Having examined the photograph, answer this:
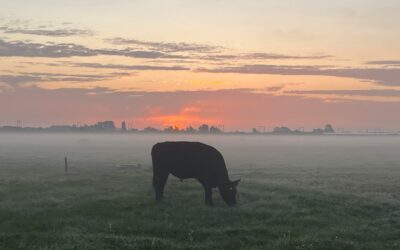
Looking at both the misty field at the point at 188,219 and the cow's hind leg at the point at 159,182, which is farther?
the cow's hind leg at the point at 159,182

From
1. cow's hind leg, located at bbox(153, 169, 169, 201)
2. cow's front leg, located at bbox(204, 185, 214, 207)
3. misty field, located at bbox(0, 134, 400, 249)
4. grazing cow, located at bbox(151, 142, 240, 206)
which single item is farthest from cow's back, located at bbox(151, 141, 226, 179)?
misty field, located at bbox(0, 134, 400, 249)

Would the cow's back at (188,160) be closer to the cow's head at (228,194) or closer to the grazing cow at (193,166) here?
the grazing cow at (193,166)

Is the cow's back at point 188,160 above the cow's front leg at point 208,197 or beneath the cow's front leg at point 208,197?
above

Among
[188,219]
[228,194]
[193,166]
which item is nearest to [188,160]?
[193,166]

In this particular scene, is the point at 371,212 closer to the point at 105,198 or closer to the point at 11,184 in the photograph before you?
the point at 105,198

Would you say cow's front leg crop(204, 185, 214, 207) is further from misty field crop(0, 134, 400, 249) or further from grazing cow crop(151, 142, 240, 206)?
misty field crop(0, 134, 400, 249)

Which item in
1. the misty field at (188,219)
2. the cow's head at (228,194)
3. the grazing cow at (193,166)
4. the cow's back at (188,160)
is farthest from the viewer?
the cow's back at (188,160)

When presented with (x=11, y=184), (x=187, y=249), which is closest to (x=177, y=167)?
(x=187, y=249)

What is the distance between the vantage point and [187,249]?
47.4 ft

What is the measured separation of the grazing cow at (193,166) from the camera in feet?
71.9

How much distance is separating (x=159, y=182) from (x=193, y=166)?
1.75m

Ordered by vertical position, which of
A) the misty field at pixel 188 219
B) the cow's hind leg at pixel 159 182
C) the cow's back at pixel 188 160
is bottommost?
the misty field at pixel 188 219

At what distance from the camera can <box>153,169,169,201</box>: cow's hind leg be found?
73.0ft

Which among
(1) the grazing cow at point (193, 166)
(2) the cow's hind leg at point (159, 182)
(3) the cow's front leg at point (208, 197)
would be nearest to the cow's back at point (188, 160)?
(1) the grazing cow at point (193, 166)
